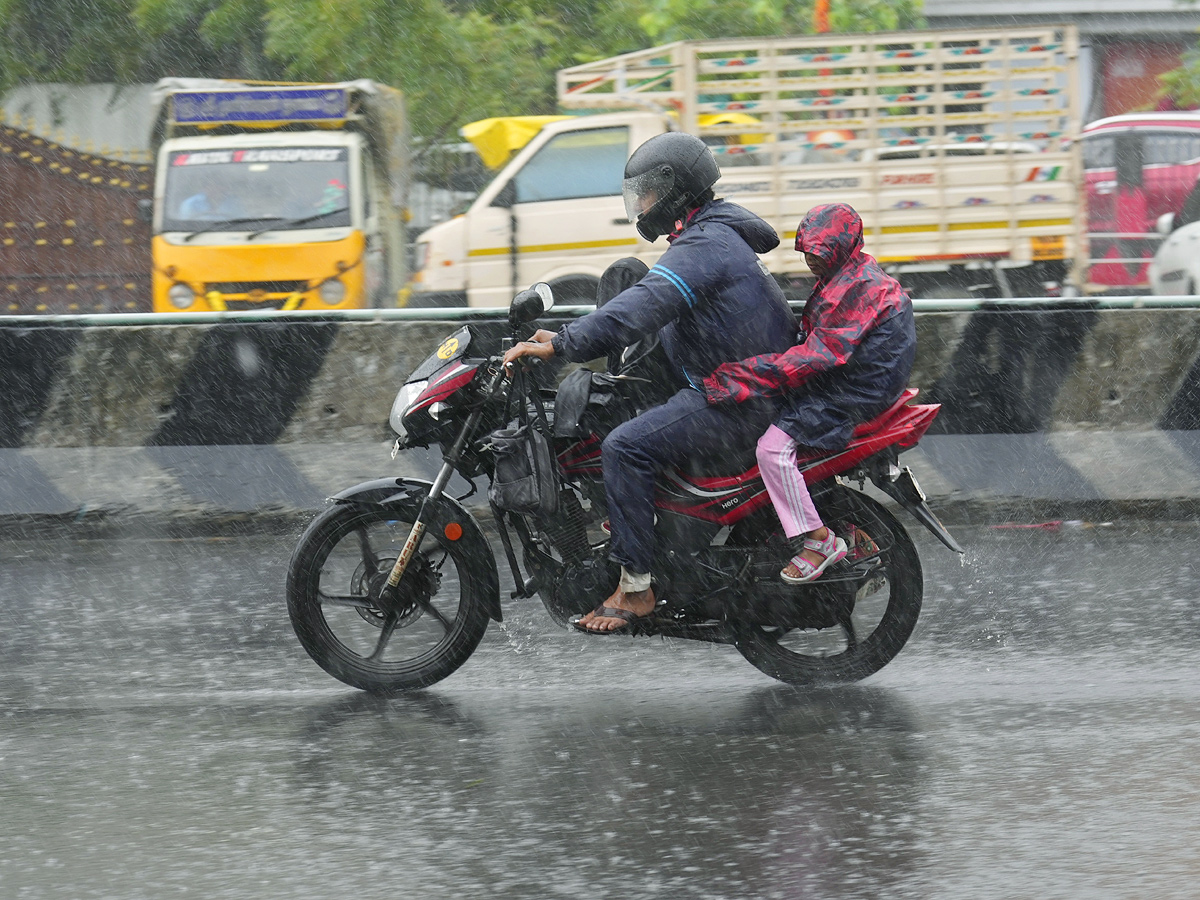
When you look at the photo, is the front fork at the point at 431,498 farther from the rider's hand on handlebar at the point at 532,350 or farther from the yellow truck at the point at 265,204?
the yellow truck at the point at 265,204

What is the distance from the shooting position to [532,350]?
4715 mm

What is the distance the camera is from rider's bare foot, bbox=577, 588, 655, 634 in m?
4.92

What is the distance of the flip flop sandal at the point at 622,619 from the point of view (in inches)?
194

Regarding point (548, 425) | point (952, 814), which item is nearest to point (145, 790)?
point (548, 425)

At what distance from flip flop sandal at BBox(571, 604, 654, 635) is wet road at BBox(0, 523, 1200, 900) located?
0.83 feet

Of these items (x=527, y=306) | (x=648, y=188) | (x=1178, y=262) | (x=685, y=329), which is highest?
(x=648, y=188)

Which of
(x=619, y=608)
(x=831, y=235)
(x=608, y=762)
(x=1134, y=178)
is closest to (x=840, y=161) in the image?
(x=1134, y=178)

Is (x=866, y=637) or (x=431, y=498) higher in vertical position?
(x=431, y=498)

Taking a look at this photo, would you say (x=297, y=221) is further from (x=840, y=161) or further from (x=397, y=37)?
(x=397, y=37)

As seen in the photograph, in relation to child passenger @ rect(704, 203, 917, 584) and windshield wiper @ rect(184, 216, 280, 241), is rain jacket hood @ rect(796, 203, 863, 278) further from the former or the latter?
windshield wiper @ rect(184, 216, 280, 241)

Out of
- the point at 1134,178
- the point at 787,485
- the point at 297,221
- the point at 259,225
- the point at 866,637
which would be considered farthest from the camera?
the point at 1134,178

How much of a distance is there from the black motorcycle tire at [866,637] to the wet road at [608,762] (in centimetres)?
9

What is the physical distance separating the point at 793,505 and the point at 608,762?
100cm

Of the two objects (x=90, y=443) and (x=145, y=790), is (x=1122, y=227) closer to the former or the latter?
(x=90, y=443)
